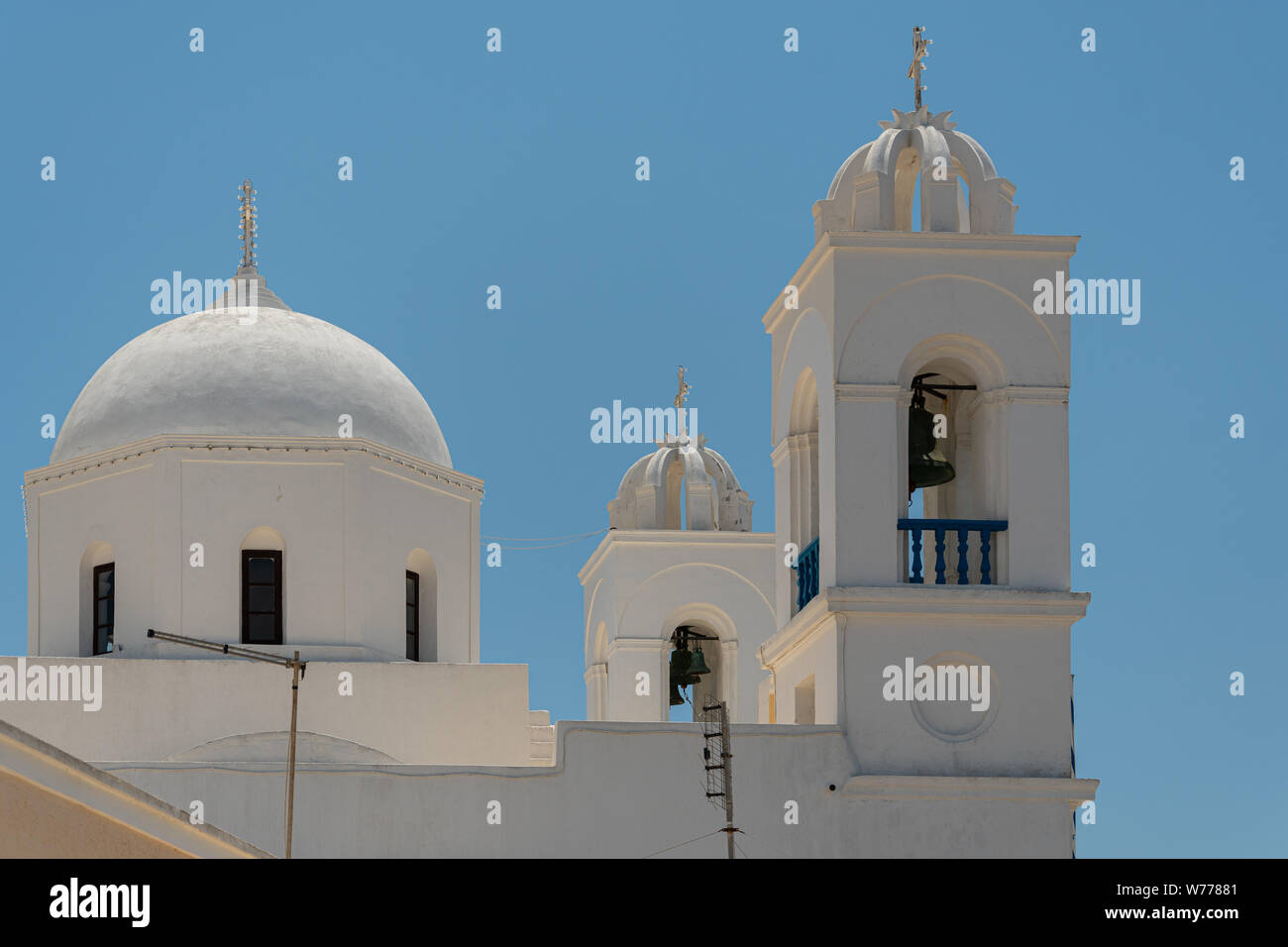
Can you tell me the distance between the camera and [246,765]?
65.2ft

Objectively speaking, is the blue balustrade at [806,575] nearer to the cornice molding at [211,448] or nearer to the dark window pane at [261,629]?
the cornice molding at [211,448]

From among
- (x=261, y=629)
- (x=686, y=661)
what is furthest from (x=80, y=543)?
(x=686, y=661)

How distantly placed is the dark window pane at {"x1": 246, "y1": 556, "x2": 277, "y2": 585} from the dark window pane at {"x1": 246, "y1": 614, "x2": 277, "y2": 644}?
37 cm

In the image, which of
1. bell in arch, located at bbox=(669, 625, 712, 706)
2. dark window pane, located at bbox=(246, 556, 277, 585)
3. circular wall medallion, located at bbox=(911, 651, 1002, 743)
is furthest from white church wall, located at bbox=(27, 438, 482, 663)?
bell in arch, located at bbox=(669, 625, 712, 706)

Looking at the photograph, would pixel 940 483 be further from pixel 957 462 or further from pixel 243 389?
pixel 243 389

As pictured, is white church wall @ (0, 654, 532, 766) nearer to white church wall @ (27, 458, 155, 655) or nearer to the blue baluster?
white church wall @ (27, 458, 155, 655)

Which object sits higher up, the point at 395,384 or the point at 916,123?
the point at 916,123

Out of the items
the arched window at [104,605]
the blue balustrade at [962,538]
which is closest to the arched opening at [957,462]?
the blue balustrade at [962,538]

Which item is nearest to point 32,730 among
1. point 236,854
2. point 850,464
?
point 850,464

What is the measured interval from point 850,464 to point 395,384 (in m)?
6.93

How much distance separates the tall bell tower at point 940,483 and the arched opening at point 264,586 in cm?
560

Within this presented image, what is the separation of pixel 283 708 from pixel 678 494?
382 inches
